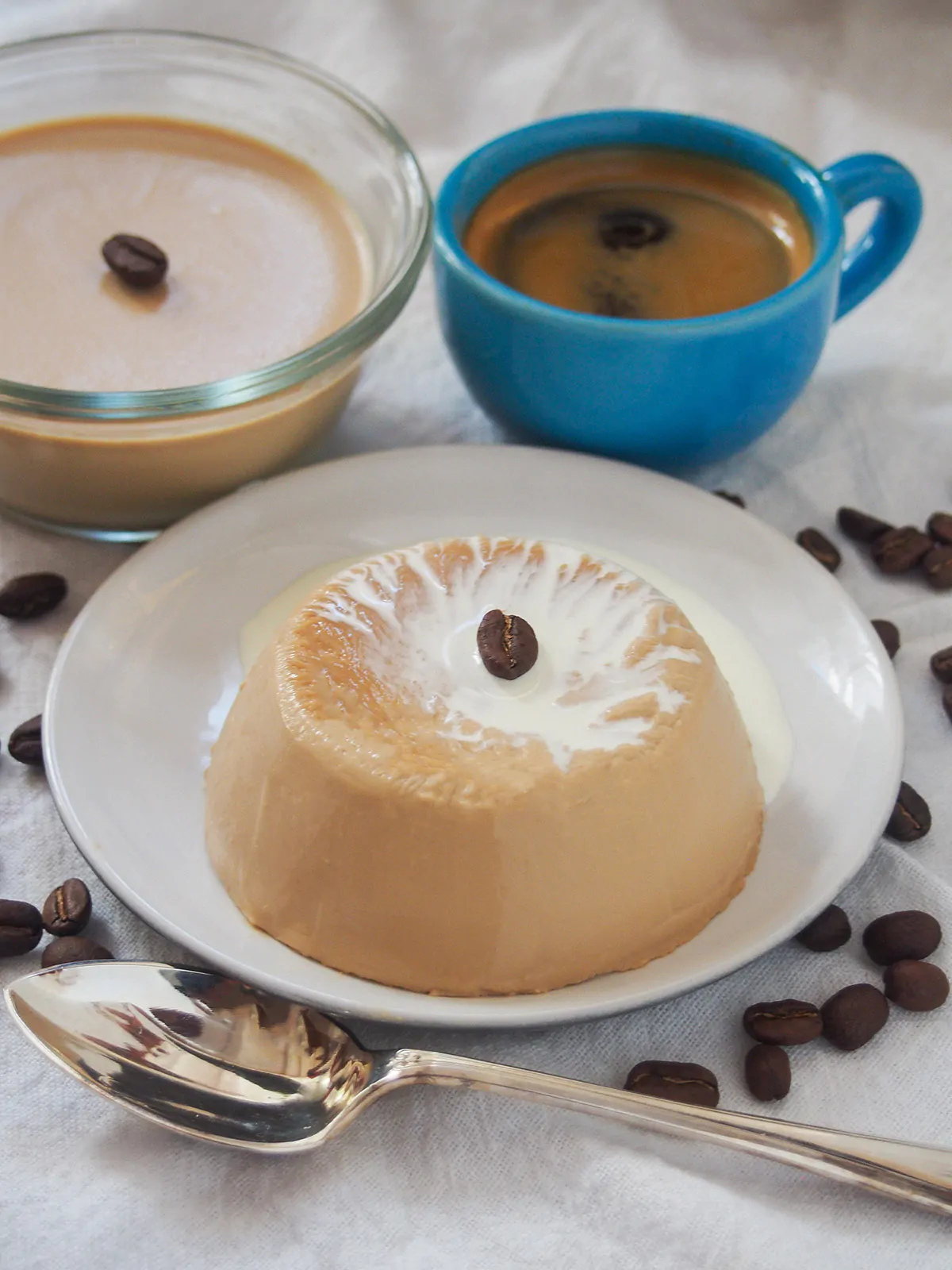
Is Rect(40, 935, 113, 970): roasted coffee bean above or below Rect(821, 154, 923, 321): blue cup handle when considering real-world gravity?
below

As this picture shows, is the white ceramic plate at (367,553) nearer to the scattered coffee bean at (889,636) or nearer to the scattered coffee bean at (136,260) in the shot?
the scattered coffee bean at (889,636)

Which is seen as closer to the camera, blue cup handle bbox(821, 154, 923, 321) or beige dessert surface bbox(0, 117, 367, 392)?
beige dessert surface bbox(0, 117, 367, 392)

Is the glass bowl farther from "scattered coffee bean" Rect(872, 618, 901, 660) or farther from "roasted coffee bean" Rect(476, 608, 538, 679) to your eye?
"scattered coffee bean" Rect(872, 618, 901, 660)

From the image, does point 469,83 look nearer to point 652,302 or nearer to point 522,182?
point 522,182

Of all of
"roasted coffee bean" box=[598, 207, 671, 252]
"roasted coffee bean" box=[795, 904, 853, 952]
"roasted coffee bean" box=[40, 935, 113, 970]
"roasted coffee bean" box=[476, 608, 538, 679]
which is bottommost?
"roasted coffee bean" box=[40, 935, 113, 970]

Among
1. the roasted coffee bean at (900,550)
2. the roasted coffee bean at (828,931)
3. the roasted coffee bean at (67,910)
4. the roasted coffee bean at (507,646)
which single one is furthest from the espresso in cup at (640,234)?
the roasted coffee bean at (67,910)

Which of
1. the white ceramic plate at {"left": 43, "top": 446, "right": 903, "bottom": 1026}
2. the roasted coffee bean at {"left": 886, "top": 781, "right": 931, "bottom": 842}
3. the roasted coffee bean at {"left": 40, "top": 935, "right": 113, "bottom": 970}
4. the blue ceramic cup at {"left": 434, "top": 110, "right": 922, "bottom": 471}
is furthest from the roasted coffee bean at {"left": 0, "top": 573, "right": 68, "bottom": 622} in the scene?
the roasted coffee bean at {"left": 886, "top": 781, "right": 931, "bottom": 842}
